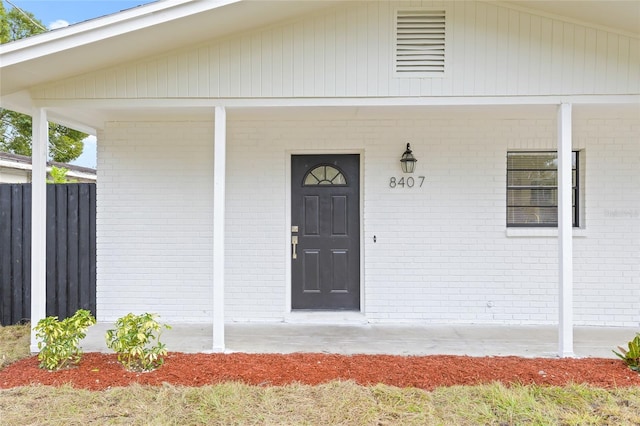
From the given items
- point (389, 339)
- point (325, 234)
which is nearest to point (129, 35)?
point (325, 234)

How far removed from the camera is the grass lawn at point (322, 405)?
9.14 ft

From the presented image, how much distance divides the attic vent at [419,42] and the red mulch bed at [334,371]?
2.76 m

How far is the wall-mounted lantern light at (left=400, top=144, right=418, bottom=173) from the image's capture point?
4.92m

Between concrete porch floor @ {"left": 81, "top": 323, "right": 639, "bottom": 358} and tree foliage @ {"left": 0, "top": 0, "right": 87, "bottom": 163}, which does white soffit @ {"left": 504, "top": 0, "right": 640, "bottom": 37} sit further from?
tree foliage @ {"left": 0, "top": 0, "right": 87, "bottom": 163}

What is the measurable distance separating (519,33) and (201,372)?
14.1 ft

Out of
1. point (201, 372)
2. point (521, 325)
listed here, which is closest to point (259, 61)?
point (201, 372)

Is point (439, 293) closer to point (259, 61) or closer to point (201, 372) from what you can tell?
point (201, 372)

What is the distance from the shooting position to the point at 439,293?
5020 millimetres

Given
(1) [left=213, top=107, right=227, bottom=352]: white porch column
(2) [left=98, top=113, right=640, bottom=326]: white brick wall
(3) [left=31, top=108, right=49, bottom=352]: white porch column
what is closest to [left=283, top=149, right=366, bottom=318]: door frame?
(2) [left=98, top=113, right=640, bottom=326]: white brick wall

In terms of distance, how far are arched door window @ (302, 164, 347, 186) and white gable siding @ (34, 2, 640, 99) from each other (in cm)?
145

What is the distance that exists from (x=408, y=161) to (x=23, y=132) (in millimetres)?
15309

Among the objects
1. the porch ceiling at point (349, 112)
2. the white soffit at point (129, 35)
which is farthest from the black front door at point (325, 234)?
the white soffit at point (129, 35)

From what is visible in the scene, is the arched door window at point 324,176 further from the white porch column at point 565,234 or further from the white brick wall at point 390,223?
the white porch column at point 565,234

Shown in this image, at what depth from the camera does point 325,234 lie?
17.0 feet
